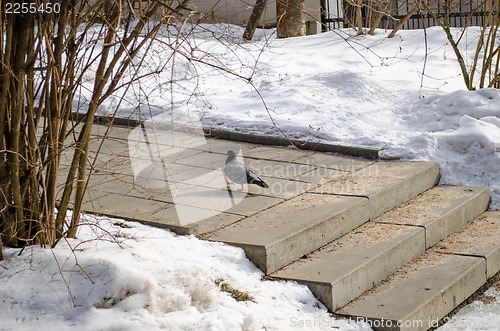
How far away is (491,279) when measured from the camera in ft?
16.1

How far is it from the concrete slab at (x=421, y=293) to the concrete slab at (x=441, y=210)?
0.98 feet

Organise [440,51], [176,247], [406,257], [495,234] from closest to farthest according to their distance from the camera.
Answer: [176,247]
[406,257]
[495,234]
[440,51]

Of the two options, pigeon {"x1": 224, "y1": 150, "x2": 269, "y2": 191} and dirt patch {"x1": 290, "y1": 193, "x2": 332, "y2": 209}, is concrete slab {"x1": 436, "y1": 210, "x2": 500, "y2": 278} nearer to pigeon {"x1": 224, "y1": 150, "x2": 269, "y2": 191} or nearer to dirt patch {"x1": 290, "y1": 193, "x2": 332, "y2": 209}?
dirt patch {"x1": 290, "y1": 193, "x2": 332, "y2": 209}

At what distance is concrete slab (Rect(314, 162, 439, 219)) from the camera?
17.8 ft

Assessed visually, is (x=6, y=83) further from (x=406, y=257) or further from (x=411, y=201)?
(x=411, y=201)

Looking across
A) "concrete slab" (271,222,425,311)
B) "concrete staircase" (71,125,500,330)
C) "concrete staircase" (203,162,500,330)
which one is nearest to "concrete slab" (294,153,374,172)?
"concrete staircase" (71,125,500,330)

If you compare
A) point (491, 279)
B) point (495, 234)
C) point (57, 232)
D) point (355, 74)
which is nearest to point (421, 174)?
point (495, 234)

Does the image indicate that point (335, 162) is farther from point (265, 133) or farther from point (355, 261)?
point (355, 261)

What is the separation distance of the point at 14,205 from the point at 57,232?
38 cm

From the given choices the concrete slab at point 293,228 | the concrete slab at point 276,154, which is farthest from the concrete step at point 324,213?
the concrete slab at point 276,154

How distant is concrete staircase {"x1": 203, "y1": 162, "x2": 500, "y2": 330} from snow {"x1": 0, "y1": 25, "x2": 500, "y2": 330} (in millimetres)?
173

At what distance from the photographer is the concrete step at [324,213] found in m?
4.34

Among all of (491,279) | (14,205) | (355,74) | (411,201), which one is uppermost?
(355,74)

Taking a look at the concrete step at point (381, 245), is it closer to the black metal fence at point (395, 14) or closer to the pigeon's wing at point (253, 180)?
the pigeon's wing at point (253, 180)
